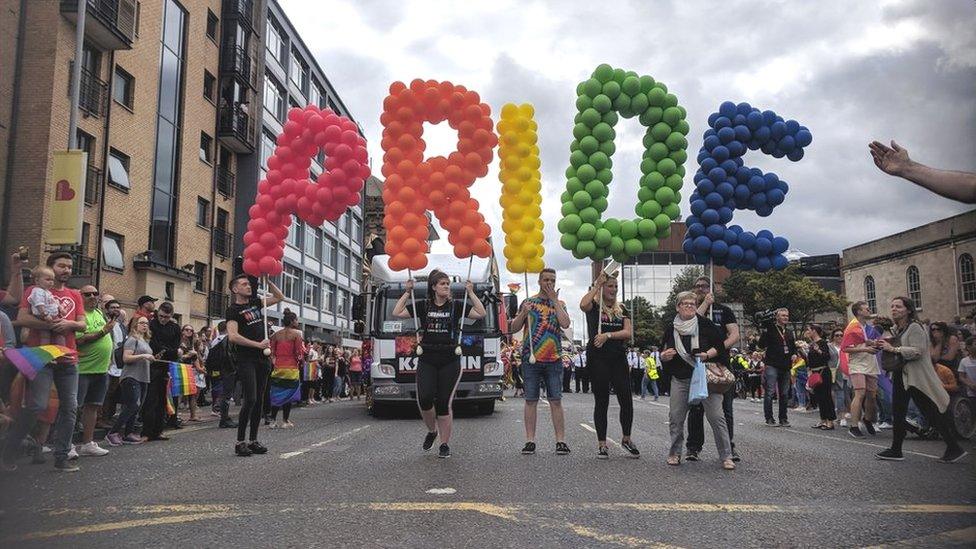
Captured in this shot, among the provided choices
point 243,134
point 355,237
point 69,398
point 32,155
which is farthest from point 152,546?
point 355,237

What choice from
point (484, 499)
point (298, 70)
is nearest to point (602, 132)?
point (484, 499)

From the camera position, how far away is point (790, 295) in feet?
164

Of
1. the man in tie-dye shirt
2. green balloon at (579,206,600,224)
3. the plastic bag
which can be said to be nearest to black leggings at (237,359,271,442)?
the man in tie-dye shirt

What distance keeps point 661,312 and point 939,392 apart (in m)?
72.3

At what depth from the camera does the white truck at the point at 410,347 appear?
12930 mm

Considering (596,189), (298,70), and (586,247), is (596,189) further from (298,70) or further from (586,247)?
(298,70)

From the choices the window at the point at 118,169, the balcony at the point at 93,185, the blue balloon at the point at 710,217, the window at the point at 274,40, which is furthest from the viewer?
the window at the point at 274,40

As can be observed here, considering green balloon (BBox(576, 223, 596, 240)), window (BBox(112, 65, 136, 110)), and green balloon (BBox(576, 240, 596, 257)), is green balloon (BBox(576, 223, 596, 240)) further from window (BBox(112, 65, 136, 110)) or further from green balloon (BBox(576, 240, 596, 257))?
window (BBox(112, 65, 136, 110))

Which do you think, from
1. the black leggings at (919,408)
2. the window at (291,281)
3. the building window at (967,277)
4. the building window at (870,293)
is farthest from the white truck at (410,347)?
the building window at (870,293)

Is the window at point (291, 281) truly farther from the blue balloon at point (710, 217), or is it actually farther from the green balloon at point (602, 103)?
the blue balloon at point (710, 217)

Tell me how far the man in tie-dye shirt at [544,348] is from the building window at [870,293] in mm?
46790

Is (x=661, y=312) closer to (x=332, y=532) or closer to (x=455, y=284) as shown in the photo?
(x=455, y=284)

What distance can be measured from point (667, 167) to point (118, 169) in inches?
819

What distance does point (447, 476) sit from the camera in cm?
612
